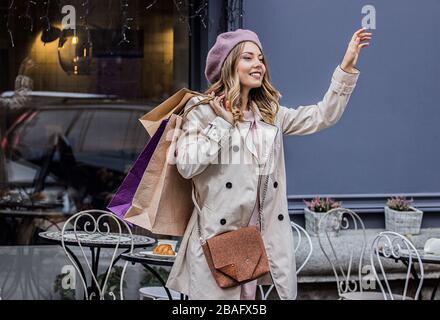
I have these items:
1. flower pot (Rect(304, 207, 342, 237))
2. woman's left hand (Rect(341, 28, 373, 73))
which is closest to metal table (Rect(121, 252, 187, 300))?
flower pot (Rect(304, 207, 342, 237))

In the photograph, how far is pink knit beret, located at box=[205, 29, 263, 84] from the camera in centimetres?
446

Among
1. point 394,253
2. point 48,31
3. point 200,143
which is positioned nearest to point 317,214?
point 394,253

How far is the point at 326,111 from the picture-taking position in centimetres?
450

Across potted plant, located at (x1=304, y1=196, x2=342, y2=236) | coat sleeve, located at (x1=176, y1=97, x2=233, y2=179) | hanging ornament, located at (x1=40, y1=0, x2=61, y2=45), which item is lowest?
potted plant, located at (x1=304, y1=196, x2=342, y2=236)

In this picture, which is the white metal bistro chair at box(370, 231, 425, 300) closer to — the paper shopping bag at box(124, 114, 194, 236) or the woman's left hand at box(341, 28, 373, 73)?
the woman's left hand at box(341, 28, 373, 73)

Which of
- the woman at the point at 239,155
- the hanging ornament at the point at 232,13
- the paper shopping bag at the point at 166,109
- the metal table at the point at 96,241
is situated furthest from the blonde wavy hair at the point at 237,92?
the hanging ornament at the point at 232,13

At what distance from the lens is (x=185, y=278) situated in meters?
4.45

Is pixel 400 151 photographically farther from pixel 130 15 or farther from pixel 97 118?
pixel 97 118

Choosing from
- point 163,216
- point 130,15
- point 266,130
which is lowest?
point 163,216

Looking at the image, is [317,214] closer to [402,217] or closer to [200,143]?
[402,217]

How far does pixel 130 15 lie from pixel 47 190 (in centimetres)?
256

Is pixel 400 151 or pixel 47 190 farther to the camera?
pixel 47 190
